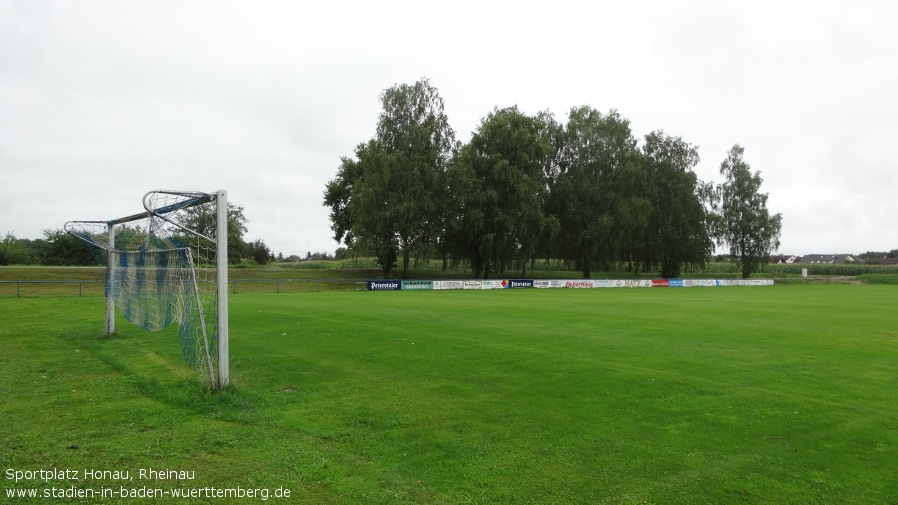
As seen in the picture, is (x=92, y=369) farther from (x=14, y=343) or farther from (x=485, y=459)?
(x=485, y=459)

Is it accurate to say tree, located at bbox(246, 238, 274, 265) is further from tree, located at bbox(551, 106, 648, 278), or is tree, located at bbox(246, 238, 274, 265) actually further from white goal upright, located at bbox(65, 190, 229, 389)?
white goal upright, located at bbox(65, 190, 229, 389)

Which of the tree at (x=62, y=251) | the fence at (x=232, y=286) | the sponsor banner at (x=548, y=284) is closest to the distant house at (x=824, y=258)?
the sponsor banner at (x=548, y=284)

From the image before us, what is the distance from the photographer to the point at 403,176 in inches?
1828

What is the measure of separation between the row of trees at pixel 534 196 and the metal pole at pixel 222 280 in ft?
119

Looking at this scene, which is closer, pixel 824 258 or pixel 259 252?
pixel 259 252

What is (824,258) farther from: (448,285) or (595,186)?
(448,285)

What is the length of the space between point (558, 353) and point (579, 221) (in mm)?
46069

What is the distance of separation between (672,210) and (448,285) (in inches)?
1289

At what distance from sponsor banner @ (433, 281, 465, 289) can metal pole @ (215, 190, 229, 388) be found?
3689cm

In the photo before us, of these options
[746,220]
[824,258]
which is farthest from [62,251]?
[824,258]

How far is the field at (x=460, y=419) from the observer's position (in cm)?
509

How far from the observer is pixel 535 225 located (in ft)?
169

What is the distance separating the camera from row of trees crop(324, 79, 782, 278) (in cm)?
4700

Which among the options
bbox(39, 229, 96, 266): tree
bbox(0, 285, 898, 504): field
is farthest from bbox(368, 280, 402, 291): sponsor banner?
bbox(39, 229, 96, 266): tree
